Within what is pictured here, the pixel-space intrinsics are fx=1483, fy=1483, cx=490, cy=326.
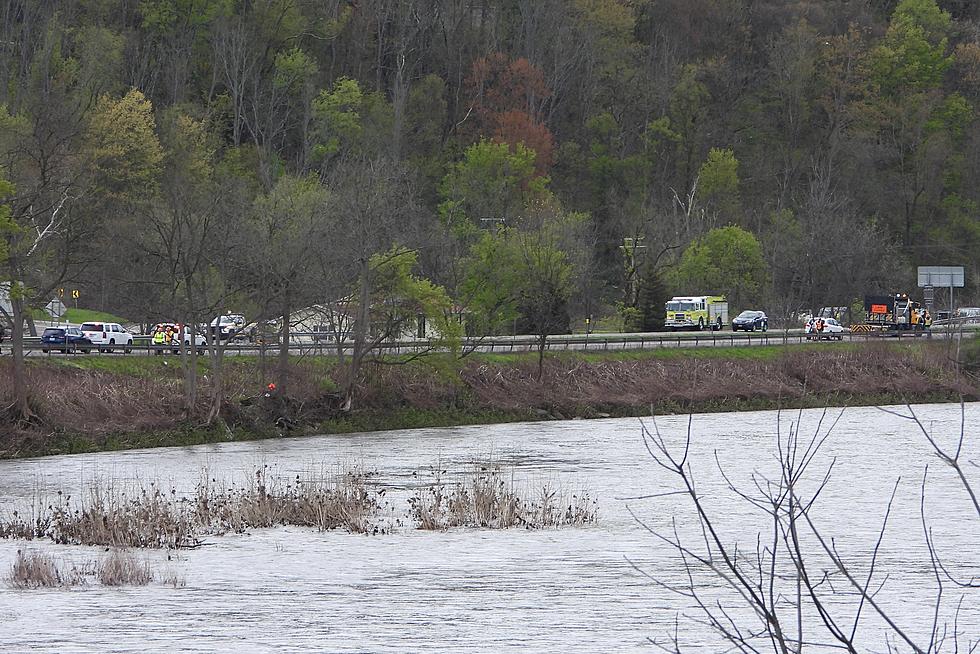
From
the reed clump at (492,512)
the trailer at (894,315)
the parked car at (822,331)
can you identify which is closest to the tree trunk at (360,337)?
the reed clump at (492,512)

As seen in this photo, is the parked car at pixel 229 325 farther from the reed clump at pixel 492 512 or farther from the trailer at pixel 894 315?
the trailer at pixel 894 315

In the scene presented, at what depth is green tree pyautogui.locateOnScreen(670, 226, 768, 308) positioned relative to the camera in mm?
102750

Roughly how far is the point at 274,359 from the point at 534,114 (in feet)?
220

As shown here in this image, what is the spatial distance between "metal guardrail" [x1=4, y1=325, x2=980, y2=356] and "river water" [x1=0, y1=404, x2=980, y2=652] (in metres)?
18.1

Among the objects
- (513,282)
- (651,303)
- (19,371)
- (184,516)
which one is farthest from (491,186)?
(184,516)

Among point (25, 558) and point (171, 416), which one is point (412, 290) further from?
point (25, 558)

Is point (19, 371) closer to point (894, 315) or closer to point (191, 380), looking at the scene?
point (191, 380)

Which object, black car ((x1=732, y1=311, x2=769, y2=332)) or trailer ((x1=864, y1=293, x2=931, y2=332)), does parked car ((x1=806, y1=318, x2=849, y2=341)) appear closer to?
trailer ((x1=864, y1=293, x2=931, y2=332))

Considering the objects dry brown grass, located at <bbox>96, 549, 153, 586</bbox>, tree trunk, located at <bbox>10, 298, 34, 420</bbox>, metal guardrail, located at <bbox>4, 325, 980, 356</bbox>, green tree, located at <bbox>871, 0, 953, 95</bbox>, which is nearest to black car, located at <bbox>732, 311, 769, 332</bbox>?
metal guardrail, located at <bbox>4, 325, 980, 356</bbox>

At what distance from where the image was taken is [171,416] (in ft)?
168

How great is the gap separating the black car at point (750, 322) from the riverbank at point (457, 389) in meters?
14.7

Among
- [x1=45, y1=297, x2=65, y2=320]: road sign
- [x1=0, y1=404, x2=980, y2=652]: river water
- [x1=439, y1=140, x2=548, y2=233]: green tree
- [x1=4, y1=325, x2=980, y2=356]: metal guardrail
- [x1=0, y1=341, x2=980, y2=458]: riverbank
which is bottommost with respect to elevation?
[x1=0, y1=404, x2=980, y2=652]: river water

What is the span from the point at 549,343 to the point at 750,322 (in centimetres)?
2608

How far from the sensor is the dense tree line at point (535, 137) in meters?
77.0
